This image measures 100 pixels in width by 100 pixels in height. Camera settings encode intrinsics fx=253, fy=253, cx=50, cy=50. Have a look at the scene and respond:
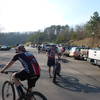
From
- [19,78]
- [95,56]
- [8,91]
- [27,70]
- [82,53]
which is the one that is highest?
[27,70]

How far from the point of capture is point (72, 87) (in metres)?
10.7

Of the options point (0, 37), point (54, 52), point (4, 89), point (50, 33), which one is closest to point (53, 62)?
point (54, 52)

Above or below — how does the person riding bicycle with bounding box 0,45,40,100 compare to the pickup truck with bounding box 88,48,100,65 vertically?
above

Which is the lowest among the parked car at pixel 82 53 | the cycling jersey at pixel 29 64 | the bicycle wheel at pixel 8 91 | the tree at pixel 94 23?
the parked car at pixel 82 53

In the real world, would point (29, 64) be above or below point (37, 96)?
above

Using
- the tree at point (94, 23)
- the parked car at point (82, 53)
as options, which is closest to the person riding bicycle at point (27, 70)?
the parked car at point (82, 53)

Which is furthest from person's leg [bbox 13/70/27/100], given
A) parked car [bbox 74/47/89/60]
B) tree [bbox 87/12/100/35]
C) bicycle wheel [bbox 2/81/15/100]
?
tree [bbox 87/12/100/35]

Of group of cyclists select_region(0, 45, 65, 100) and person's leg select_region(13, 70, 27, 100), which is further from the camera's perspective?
person's leg select_region(13, 70, 27, 100)

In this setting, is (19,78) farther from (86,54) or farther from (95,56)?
(86,54)

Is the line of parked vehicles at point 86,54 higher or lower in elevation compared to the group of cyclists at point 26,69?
lower

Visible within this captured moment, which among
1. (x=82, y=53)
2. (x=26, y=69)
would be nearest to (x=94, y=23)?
(x=82, y=53)

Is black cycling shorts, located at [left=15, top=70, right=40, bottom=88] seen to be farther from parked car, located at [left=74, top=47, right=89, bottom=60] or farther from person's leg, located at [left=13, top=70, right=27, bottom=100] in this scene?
parked car, located at [left=74, top=47, right=89, bottom=60]

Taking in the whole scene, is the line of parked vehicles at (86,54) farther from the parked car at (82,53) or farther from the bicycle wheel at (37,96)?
the bicycle wheel at (37,96)

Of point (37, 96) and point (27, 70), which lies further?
point (27, 70)
